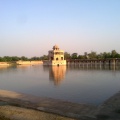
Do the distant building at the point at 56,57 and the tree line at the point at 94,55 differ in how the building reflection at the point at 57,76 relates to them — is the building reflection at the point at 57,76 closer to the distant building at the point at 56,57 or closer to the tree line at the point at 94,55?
the distant building at the point at 56,57

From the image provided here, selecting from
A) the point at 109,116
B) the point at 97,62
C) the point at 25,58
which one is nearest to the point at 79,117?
the point at 109,116

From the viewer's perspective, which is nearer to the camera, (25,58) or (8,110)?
(8,110)

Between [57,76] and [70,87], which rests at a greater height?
[70,87]

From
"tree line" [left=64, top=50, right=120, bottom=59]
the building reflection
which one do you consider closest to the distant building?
"tree line" [left=64, top=50, right=120, bottom=59]

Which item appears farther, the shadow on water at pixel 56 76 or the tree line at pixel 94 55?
the tree line at pixel 94 55

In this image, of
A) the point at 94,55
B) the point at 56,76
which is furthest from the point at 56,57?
the point at 56,76

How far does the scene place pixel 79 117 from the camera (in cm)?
833

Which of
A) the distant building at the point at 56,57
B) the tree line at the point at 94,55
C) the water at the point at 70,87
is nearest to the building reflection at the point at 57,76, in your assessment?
the water at the point at 70,87

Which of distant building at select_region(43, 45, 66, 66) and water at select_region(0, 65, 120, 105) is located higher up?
distant building at select_region(43, 45, 66, 66)

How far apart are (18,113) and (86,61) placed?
332ft

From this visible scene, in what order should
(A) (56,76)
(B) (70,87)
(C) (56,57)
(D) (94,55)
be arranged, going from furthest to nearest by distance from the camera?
1. (D) (94,55)
2. (C) (56,57)
3. (A) (56,76)
4. (B) (70,87)

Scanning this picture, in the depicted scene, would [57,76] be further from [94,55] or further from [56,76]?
[94,55]

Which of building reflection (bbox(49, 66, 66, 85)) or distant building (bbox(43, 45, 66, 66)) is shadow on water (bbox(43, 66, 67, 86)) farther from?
distant building (bbox(43, 45, 66, 66))

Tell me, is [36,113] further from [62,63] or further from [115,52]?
[115,52]
